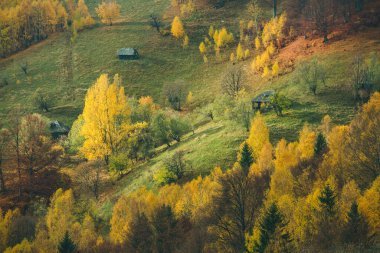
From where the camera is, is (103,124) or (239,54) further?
(239,54)

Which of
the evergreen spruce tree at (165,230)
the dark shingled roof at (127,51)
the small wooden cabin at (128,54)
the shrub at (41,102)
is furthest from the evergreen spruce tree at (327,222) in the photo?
the dark shingled roof at (127,51)

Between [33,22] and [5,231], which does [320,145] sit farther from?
[33,22]

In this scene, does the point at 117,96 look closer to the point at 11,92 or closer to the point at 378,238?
the point at 378,238

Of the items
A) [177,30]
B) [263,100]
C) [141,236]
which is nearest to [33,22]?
[177,30]

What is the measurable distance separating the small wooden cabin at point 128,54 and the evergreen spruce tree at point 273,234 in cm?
10491

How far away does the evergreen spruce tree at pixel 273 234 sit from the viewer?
114 feet

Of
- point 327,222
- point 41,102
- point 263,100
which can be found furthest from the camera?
point 41,102

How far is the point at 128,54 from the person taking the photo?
132 metres

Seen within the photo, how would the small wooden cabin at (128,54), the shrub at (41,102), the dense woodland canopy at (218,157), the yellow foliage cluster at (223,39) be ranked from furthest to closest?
the small wooden cabin at (128,54) < the yellow foliage cluster at (223,39) < the shrub at (41,102) < the dense woodland canopy at (218,157)

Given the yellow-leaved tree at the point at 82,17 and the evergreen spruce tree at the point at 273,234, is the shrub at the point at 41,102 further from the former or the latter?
the evergreen spruce tree at the point at 273,234

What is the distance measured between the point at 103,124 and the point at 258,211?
40.0m

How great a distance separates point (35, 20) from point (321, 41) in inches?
4533

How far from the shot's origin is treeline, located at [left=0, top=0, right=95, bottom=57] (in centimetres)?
15210

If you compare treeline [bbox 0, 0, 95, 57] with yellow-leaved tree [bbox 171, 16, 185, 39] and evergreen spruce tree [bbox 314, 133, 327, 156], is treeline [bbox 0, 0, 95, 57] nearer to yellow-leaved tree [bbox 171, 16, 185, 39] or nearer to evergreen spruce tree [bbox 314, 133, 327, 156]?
yellow-leaved tree [bbox 171, 16, 185, 39]
